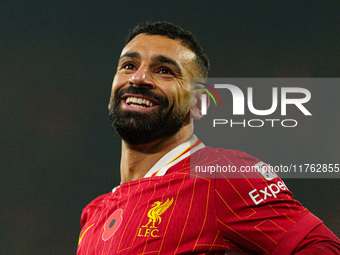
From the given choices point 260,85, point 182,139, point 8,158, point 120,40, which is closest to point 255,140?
point 260,85

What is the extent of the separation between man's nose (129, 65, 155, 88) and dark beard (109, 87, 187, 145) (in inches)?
0.5

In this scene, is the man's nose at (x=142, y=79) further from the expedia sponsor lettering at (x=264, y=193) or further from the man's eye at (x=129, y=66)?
the expedia sponsor lettering at (x=264, y=193)

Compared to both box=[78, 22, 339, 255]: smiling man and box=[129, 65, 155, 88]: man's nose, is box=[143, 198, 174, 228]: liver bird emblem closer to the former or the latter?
box=[78, 22, 339, 255]: smiling man

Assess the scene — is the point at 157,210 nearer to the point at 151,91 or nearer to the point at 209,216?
the point at 209,216

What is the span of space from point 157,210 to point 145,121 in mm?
276

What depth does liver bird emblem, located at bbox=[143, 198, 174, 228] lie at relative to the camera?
0.99m

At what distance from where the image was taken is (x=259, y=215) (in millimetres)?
943

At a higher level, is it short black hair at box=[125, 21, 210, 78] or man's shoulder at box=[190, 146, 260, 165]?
short black hair at box=[125, 21, 210, 78]

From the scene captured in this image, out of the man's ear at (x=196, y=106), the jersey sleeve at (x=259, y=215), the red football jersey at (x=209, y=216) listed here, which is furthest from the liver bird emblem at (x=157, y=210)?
the man's ear at (x=196, y=106)

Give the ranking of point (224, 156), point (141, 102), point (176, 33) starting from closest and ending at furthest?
1. point (224, 156)
2. point (141, 102)
3. point (176, 33)

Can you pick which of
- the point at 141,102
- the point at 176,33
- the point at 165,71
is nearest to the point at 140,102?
the point at 141,102

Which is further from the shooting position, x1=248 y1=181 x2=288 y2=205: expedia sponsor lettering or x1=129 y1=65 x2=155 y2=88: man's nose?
x1=129 y1=65 x2=155 y2=88: man's nose

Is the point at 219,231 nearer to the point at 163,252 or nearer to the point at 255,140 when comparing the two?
the point at 163,252

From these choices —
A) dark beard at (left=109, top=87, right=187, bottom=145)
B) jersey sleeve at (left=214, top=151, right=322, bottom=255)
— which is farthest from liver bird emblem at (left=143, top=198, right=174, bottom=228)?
dark beard at (left=109, top=87, right=187, bottom=145)
